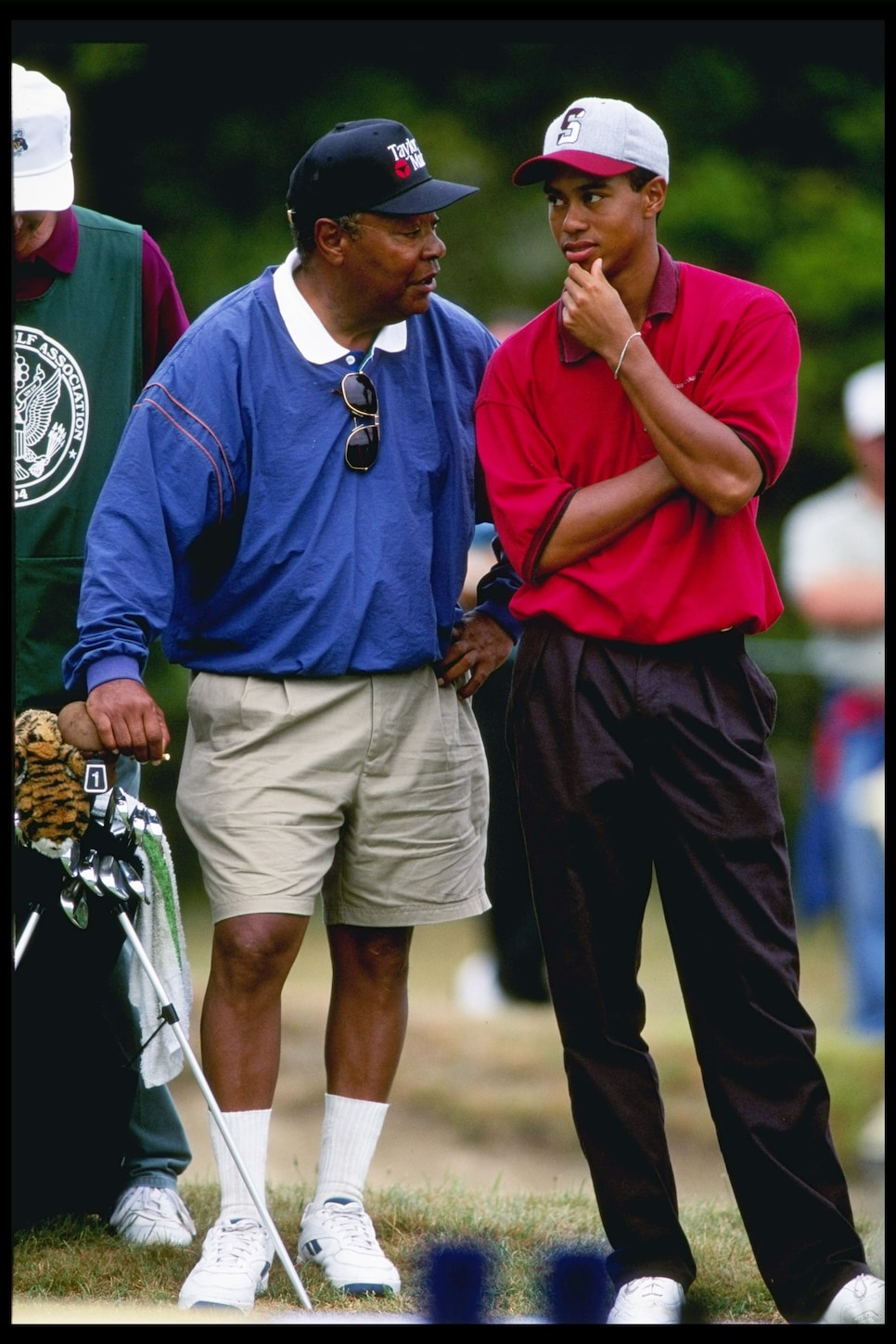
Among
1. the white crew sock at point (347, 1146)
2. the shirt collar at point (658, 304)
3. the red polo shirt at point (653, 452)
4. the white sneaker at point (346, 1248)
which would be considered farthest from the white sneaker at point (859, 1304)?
the shirt collar at point (658, 304)

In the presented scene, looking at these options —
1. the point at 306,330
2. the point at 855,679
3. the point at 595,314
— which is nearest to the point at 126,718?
the point at 306,330

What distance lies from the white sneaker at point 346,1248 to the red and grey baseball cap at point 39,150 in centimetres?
220

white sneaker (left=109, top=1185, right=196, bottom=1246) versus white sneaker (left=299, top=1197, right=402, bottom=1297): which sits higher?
white sneaker (left=299, top=1197, right=402, bottom=1297)

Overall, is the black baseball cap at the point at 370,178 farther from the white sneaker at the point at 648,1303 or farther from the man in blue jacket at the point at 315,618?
the white sneaker at the point at 648,1303

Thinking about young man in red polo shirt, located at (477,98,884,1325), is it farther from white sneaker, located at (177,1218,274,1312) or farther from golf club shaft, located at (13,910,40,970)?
golf club shaft, located at (13,910,40,970)

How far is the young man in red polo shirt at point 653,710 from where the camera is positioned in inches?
134

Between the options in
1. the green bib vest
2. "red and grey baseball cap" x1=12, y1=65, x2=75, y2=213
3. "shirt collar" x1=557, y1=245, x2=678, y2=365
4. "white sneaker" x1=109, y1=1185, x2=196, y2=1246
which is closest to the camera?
"shirt collar" x1=557, y1=245, x2=678, y2=365

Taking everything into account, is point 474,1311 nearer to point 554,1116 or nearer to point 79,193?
point 554,1116

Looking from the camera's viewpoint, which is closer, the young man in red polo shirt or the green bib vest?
the young man in red polo shirt

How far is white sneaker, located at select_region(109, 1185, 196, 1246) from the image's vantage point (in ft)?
13.7

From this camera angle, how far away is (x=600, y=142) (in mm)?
3432

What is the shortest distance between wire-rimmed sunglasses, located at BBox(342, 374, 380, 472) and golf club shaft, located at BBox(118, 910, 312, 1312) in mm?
1035

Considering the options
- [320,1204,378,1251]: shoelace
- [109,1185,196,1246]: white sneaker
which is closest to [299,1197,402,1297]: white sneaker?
[320,1204,378,1251]: shoelace
